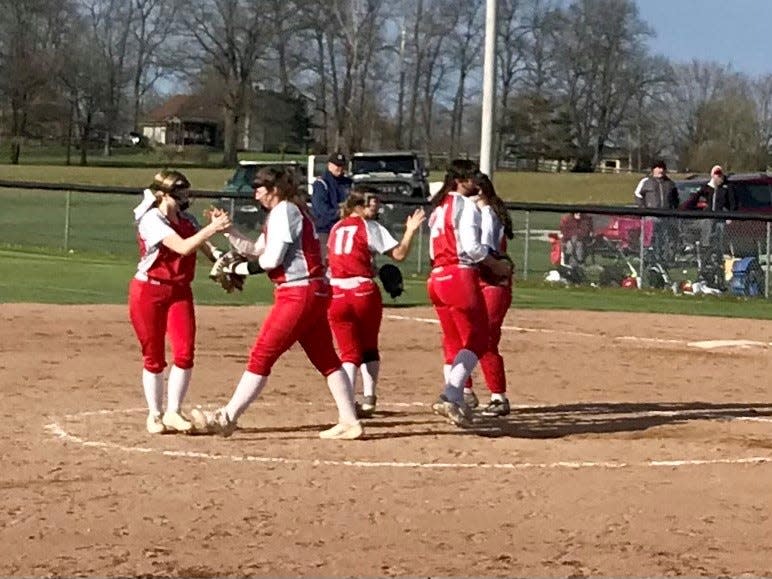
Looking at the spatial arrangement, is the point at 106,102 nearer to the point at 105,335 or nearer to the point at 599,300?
the point at 599,300

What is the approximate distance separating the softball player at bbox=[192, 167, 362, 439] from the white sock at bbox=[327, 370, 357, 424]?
32cm

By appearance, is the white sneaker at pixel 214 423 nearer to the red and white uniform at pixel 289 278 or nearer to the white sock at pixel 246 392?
the white sock at pixel 246 392

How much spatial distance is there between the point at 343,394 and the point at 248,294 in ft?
39.9

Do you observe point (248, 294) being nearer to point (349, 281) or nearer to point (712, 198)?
point (712, 198)

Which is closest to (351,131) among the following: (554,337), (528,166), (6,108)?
(528,166)

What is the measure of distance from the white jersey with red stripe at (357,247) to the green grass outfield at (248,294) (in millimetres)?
9795

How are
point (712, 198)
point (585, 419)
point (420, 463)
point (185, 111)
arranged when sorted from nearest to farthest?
point (420, 463), point (585, 419), point (712, 198), point (185, 111)

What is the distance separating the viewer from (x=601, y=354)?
15.7 m

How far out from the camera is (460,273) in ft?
33.3

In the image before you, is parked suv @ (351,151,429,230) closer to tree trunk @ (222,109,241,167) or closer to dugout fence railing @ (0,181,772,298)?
dugout fence railing @ (0,181,772,298)

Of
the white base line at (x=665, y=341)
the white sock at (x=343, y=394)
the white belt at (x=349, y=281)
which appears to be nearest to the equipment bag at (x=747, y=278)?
the white base line at (x=665, y=341)

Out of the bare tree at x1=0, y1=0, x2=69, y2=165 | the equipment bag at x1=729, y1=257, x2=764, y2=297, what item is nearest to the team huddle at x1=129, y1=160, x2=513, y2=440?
the equipment bag at x1=729, y1=257, x2=764, y2=297

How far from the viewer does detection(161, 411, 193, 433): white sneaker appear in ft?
31.6

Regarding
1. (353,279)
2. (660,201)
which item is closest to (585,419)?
(353,279)
